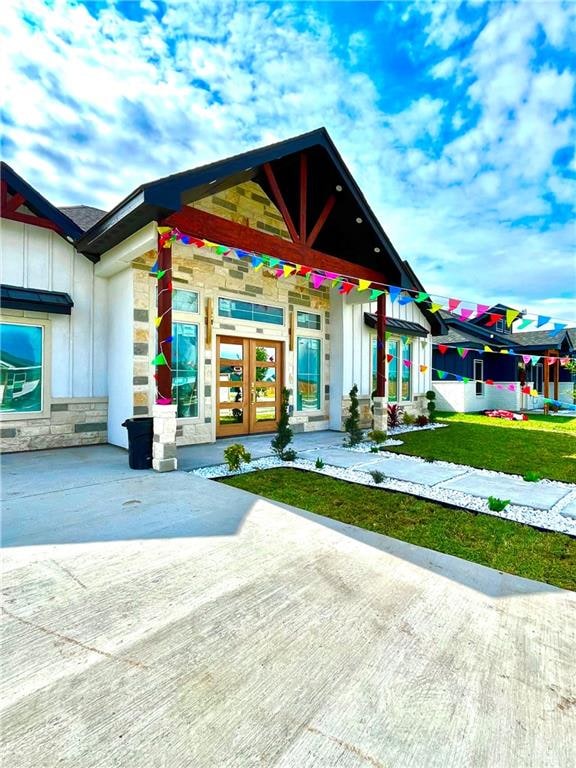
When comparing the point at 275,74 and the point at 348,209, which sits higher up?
the point at 275,74

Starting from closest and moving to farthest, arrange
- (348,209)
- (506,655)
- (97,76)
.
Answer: (506,655)
(97,76)
(348,209)

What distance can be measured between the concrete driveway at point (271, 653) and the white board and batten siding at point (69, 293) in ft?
14.0

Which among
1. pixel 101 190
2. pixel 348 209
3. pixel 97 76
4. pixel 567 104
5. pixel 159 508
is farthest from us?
pixel 101 190

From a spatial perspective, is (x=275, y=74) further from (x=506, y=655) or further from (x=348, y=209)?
(x=506, y=655)

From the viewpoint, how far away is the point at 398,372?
12.1 m

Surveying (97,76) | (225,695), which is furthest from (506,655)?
(97,76)

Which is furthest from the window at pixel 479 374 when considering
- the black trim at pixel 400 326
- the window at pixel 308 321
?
the window at pixel 308 321

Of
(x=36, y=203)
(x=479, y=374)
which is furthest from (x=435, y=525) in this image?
(x=479, y=374)

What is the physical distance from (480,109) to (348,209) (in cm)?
375

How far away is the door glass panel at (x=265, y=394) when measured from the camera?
8.68 meters

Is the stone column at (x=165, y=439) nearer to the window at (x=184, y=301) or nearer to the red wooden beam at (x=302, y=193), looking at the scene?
the window at (x=184, y=301)

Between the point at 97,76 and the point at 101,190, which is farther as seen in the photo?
the point at 101,190

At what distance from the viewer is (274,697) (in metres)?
1.63

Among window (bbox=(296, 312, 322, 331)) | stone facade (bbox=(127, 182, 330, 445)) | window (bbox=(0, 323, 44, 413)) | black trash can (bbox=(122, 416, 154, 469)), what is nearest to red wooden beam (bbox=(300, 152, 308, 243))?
stone facade (bbox=(127, 182, 330, 445))
